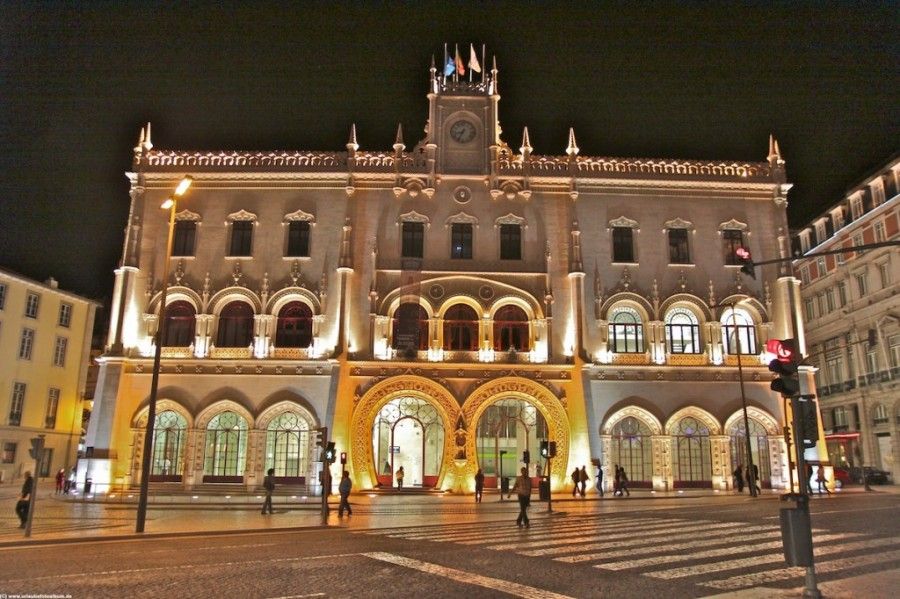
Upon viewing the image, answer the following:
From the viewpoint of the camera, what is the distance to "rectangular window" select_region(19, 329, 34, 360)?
4769 centimetres

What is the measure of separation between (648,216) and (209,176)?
82.5 feet

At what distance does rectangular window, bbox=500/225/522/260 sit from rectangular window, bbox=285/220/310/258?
35.8ft

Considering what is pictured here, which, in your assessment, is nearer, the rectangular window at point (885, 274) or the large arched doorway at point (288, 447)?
the large arched doorway at point (288, 447)

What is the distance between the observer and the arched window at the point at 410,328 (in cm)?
3631

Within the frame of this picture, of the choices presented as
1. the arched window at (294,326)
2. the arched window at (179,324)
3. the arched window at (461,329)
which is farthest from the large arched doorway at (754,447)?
the arched window at (179,324)

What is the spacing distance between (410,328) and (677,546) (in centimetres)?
2307

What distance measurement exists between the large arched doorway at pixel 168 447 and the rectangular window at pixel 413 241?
48.6 ft

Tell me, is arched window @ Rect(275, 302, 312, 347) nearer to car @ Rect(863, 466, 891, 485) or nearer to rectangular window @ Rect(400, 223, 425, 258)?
rectangular window @ Rect(400, 223, 425, 258)

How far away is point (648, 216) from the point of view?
39344 millimetres

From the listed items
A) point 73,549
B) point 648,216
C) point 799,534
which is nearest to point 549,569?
point 799,534

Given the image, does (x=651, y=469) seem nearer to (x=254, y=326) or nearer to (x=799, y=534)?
(x=254, y=326)

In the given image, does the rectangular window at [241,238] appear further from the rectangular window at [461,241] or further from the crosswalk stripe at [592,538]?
the crosswalk stripe at [592,538]

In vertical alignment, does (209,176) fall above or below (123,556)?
above

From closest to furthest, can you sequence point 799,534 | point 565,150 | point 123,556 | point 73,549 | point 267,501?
point 799,534, point 123,556, point 73,549, point 267,501, point 565,150
